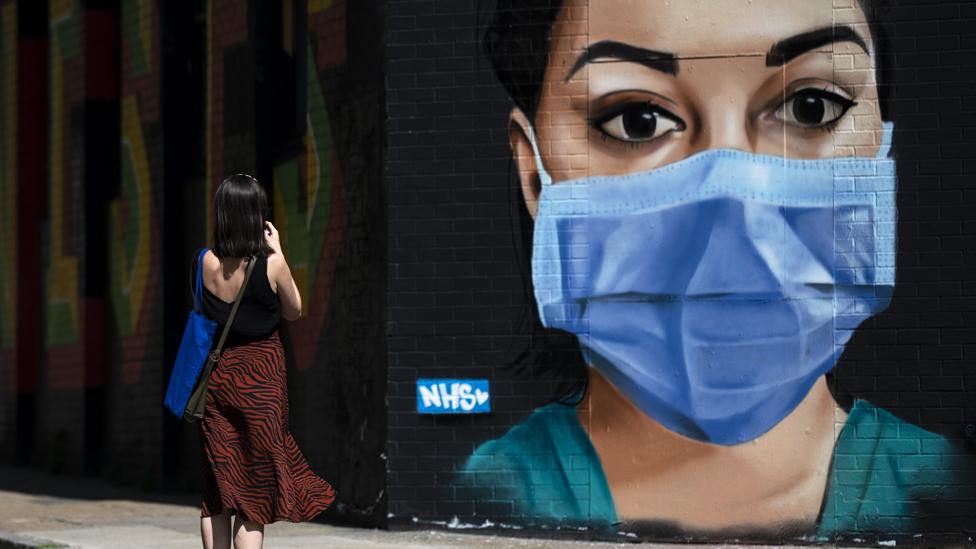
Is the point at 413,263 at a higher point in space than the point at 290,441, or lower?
higher

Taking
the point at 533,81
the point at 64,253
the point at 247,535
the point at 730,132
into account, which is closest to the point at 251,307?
the point at 247,535

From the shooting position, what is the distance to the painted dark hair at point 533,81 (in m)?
10.9

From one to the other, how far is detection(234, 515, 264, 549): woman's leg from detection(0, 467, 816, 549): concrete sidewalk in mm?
3170

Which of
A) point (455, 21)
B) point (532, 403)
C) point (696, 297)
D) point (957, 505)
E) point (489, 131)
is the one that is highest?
point (455, 21)

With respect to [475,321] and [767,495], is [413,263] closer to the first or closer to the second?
[475,321]

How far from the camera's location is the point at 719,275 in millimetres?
10930

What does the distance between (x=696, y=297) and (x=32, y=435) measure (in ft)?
33.9

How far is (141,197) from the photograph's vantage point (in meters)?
16.3

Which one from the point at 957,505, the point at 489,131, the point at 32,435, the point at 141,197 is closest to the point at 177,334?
the point at 141,197

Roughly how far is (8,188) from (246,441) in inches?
511

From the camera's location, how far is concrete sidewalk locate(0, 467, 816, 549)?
421 inches

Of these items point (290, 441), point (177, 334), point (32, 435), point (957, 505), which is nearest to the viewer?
point (290, 441)

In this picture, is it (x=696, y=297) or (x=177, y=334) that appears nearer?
(x=696, y=297)

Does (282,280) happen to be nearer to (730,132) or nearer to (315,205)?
(730,132)
